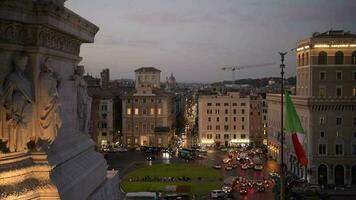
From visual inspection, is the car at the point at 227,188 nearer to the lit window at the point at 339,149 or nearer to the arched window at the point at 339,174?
the arched window at the point at 339,174

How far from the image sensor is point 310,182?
142 feet

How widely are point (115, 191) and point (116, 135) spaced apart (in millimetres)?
62369

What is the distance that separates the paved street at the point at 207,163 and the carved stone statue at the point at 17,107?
1245 inches

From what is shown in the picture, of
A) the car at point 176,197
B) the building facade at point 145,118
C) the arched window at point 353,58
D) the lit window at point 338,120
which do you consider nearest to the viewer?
the car at point 176,197

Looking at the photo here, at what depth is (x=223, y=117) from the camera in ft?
243

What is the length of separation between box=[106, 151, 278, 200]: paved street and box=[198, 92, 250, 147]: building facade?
5896 mm

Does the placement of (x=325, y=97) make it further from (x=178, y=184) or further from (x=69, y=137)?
(x=69, y=137)

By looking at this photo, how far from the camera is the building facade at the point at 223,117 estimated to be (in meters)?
73.9

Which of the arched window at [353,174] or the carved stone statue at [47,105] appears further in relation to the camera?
the arched window at [353,174]

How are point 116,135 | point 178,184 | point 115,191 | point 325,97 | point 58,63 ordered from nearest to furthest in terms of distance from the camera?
point 58,63, point 115,191, point 178,184, point 325,97, point 116,135

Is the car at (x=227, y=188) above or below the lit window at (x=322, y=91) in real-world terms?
below

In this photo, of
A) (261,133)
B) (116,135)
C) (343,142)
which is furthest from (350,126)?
(116,135)

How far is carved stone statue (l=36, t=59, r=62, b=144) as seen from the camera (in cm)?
814

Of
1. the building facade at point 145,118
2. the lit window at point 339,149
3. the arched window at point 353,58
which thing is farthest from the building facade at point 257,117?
the lit window at point 339,149
